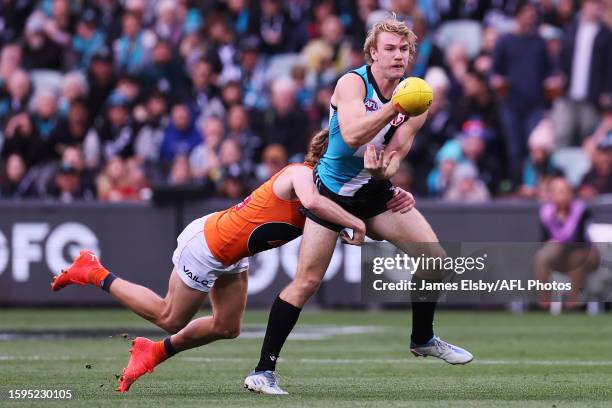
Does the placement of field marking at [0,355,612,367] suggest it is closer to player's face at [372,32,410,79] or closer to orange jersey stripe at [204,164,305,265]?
orange jersey stripe at [204,164,305,265]

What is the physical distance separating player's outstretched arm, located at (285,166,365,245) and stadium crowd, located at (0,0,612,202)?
8982mm

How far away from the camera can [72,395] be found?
Result: 8109 mm

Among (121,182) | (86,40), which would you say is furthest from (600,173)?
(86,40)

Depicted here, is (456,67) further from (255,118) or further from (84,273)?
(84,273)

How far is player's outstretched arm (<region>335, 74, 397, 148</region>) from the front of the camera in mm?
7945

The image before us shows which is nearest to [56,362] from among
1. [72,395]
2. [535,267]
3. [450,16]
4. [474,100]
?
Result: [72,395]

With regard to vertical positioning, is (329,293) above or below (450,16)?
below

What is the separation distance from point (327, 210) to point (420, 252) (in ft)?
2.20

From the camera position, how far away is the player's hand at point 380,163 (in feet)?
26.4

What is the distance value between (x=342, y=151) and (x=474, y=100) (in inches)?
399

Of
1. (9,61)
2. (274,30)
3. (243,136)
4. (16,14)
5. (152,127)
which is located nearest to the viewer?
(243,136)

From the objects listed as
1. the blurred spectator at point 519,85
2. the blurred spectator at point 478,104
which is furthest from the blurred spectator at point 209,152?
the blurred spectator at point 519,85

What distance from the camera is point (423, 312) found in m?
8.70

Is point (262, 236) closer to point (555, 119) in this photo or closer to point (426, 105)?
point (426, 105)
